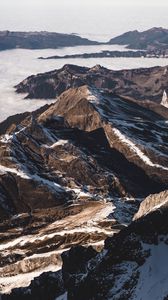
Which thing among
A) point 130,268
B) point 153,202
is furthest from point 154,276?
point 153,202

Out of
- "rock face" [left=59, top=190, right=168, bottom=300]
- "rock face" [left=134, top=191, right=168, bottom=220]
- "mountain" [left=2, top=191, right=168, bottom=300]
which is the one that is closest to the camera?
"mountain" [left=2, top=191, right=168, bottom=300]

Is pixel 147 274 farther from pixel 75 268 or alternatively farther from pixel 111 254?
pixel 75 268

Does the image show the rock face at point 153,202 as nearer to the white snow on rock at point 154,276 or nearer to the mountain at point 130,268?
the mountain at point 130,268

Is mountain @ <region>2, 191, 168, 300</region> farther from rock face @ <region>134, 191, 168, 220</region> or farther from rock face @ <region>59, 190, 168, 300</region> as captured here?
rock face @ <region>134, 191, 168, 220</region>

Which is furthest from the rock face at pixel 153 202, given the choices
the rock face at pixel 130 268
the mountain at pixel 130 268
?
the rock face at pixel 130 268

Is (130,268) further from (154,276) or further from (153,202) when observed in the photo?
(153,202)

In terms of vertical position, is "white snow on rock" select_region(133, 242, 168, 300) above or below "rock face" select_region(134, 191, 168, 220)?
above

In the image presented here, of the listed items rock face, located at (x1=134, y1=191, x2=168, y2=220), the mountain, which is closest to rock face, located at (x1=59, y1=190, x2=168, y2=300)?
the mountain

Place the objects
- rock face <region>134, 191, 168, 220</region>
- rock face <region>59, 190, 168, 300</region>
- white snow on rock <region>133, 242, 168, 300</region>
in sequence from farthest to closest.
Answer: rock face <region>134, 191, 168, 220</region> < rock face <region>59, 190, 168, 300</region> < white snow on rock <region>133, 242, 168, 300</region>
